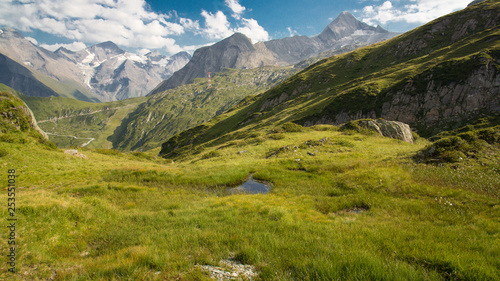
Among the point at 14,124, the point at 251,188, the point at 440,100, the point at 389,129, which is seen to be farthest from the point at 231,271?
the point at 440,100

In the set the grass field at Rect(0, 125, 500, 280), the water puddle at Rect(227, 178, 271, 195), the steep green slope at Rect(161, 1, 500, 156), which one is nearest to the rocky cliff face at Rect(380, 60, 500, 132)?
the steep green slope at Rect(161, 1, 500, 156)

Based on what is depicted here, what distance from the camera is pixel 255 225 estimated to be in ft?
29.9

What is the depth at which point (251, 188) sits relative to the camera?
18516 millimetres

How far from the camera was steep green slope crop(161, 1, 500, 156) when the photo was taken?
185 ft

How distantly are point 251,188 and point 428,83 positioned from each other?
250 feet

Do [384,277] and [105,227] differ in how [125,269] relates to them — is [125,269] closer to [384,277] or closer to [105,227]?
[105,227]

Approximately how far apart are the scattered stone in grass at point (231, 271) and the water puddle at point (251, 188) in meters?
10.9

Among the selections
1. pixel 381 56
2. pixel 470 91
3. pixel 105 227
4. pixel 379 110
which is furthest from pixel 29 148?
pixel 381 56

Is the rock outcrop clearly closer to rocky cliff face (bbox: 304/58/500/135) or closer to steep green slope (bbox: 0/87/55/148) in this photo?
rocky cliff face (bbox: 304/58/500/135)

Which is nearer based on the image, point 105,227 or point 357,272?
point 357,272

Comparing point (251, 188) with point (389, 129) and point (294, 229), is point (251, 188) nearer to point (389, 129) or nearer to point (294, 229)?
point (294, 229)

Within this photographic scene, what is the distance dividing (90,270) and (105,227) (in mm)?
4810

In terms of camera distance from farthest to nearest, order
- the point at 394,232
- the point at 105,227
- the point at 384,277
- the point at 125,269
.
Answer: the point at 105,227, the point at 394,232, the point at 125,269, the point at 384,277

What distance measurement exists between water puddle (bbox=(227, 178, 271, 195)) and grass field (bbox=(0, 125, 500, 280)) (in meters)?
0.77
